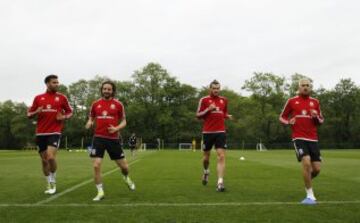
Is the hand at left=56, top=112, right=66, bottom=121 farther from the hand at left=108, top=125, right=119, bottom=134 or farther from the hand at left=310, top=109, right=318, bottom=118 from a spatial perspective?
the hand at left=310, top=109, right=318, bottom=118

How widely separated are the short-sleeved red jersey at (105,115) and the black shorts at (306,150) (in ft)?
10.9

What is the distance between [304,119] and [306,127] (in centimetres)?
14

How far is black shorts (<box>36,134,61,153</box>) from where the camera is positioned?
970 cm

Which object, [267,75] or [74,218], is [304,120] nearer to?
[74,218]

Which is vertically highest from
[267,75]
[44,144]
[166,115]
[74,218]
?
[267,75]

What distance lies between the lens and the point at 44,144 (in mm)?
9812

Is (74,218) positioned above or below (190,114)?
below

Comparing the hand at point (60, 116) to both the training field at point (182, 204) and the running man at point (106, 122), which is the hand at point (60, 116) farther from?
the training field at point (182, 204)

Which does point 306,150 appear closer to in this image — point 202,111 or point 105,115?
point 202,111

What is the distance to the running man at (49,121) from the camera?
972 cm

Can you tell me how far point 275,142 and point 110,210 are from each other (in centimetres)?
8745

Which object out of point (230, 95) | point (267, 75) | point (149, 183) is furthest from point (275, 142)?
point (149, 183)

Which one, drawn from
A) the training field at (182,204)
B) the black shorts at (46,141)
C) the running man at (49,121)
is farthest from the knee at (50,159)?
the training field at (182,204)

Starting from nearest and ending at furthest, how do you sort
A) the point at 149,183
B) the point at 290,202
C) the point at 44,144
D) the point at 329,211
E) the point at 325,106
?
the point at 329,211 → the point at 290,202 → the point at 44,144 → the point at 149,183 → the point at 325,106
